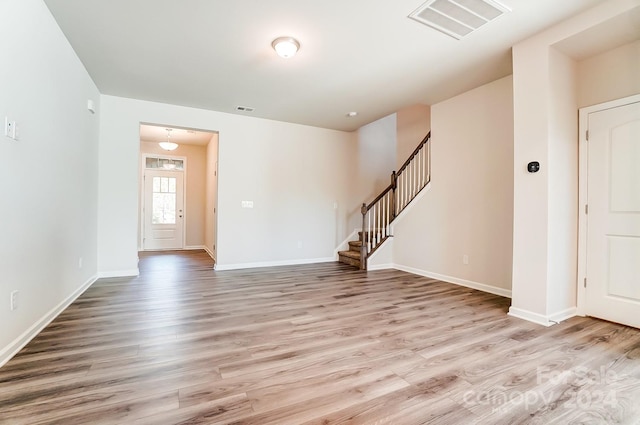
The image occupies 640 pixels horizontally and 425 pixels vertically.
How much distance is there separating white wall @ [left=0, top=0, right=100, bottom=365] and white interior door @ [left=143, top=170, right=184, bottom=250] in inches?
174

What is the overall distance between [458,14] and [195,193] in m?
7.42

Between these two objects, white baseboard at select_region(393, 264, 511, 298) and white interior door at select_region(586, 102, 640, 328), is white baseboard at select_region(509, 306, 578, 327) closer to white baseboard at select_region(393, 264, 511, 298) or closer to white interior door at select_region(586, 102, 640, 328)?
white interior door at select_region(586, 102, 640, 328)

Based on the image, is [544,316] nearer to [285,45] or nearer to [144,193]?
[285,45]

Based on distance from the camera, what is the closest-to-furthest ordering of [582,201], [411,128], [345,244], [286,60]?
1. [582,201]
2. [286,60]
3. [411,128]
4. [345,244]

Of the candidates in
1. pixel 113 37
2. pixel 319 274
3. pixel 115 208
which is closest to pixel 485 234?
A: pixel 319 274

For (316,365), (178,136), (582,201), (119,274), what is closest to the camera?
(316,365)

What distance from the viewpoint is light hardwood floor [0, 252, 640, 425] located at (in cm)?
146

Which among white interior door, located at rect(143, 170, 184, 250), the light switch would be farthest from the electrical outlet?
white interior door, located at rect(143, 170, 184, 250)

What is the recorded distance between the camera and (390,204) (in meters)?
5.73

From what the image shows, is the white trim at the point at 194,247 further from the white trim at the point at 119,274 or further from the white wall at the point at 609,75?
the white wall at the point at 609,75

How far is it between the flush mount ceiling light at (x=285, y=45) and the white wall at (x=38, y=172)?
6.18 feet

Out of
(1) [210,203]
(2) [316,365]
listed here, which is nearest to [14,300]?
(2) [316,365]

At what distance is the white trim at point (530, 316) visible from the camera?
2.69 meters

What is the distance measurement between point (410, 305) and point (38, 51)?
13.5 feet
